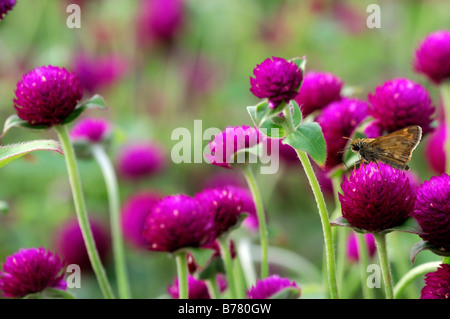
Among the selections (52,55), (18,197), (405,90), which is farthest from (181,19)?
(405,90)

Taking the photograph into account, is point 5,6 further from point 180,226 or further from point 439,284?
point 439,284

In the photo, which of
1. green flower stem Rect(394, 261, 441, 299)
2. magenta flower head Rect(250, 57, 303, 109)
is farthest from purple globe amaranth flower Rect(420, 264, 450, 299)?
magenta flower head Rect(250, 57, 303, 109)

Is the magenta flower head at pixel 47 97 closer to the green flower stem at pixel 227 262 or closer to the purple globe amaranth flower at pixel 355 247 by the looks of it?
the green flower stem at pixel 227 262

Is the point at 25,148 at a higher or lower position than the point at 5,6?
lower

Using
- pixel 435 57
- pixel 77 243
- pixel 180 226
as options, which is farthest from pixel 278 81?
pixel 77 243

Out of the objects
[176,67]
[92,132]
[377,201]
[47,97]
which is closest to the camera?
[377,201]

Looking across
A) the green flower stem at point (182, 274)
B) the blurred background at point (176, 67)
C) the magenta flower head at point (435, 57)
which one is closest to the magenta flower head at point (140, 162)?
the blurred background at point (176, 67)
